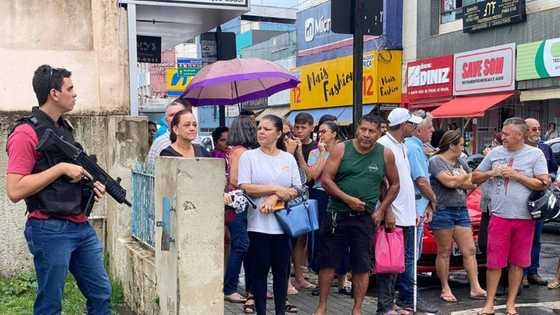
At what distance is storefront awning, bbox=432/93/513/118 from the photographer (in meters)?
17.8

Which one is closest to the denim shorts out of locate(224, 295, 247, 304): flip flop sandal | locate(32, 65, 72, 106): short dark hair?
locate(224, 295, 247, 304): flip flop sandal

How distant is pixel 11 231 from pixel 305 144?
10.8 feet

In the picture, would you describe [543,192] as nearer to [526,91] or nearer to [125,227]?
[125,227]

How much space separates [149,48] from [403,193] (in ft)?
23.9

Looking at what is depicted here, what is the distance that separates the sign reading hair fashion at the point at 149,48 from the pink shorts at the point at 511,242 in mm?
7626

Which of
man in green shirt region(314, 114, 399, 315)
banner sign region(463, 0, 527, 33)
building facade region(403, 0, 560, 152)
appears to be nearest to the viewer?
man in green shirt region(314, 114, 399, 315)

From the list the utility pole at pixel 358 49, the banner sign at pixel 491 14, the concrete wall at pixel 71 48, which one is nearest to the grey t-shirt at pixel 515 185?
the utility pole at pixel 358 49

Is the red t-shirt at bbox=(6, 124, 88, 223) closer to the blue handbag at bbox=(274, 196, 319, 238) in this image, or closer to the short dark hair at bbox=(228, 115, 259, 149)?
the blue handbag at bbox=(274, 196, 319, 238)

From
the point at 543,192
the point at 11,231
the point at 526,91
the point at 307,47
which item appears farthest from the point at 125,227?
the point at 307,47

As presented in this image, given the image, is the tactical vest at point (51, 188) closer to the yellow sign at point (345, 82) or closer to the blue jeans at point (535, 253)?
the blue jeans at point (535, 253)

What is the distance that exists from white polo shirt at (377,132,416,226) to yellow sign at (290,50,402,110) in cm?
1455

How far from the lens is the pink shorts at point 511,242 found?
19.4ft

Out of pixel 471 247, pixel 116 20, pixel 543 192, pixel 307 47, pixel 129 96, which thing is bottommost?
pixel 471 247

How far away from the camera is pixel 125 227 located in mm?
6520
